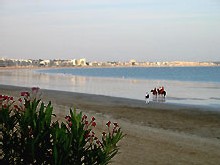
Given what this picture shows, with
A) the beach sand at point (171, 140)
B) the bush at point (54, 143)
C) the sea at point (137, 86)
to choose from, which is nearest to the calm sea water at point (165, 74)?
the sea at point (137, 86)

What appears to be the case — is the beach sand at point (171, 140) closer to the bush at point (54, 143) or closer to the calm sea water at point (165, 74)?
the bush at point (54, 143)

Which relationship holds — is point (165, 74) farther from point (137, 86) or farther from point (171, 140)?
point (171, 140)

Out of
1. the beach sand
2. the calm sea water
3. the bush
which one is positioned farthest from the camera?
the calm sea water

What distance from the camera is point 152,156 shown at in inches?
340

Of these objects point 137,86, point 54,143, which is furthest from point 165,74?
point 54,143

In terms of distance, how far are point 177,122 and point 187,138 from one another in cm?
422

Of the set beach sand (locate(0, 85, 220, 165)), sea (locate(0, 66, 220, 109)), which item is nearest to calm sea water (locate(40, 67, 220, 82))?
sea (locate(0, 66, 220, 109))

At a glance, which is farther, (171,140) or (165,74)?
(165,74)

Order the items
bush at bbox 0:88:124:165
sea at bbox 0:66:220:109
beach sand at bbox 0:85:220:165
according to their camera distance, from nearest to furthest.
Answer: bush at bbox 0:88:124:165 < beach sand at bbox 0:85:220:165 < sea at bbox 0:66:220:109

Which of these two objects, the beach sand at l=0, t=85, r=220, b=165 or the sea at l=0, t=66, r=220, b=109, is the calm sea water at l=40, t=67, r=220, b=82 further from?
the beach sand at l=0, t=85, r=220, b=165

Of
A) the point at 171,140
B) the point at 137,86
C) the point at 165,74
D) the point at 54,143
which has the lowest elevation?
the point at 137,86

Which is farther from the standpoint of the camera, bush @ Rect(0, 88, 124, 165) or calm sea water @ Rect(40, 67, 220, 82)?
calm sea water @ Rect(40, 67, 220, 82)

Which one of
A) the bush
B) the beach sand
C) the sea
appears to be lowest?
the sea

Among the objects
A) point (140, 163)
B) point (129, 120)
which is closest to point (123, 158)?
point (140, 163)
